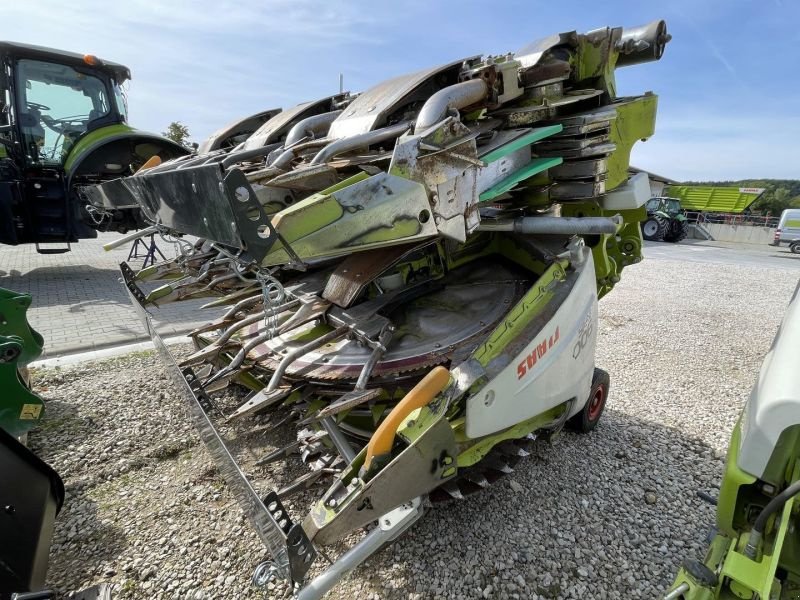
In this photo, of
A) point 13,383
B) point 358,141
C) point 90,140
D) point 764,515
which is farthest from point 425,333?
point 90,140

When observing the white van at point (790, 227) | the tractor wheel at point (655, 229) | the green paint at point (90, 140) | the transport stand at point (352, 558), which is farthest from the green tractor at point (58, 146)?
the white van at point (790, 227)

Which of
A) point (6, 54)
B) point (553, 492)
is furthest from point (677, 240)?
point (6, 54)

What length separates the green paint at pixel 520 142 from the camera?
6.98 ft

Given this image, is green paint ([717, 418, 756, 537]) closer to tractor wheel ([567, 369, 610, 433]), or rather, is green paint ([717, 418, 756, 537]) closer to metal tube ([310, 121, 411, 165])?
tractor wheel ([567, 369, 610, 433])

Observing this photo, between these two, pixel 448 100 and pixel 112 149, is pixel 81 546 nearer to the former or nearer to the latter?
pixel 448 100

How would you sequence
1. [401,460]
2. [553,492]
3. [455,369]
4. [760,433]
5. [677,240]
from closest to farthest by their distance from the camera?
[760,433] → [401,460] → [455,369] → [553,492] → [677,240]

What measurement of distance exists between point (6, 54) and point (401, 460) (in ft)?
31.7

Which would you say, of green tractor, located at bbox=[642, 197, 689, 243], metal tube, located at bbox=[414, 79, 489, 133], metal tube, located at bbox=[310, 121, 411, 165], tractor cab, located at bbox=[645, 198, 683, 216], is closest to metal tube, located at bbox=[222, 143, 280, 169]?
metal tube, located at bbox=[310, 121, 411, 165]

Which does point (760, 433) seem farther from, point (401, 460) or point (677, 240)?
point (677, 240)

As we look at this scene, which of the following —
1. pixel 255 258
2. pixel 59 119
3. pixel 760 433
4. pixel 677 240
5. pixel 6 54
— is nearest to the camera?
pixel 760 433

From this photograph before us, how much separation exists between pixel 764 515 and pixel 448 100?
1913 mm

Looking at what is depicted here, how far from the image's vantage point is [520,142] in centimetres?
226

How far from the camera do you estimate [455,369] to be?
2088 mm

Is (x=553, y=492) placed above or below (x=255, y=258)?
below
